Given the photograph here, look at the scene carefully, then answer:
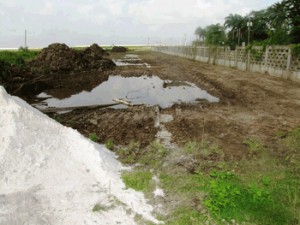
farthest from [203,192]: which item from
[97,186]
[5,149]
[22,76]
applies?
[22,76]

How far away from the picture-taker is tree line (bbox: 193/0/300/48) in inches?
824

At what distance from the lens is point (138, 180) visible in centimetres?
430

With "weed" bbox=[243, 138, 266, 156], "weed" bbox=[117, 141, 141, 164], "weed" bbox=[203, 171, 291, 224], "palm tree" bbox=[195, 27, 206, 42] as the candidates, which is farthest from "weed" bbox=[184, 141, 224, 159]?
"palm tree" bbox=[195, 27, 206, 42]

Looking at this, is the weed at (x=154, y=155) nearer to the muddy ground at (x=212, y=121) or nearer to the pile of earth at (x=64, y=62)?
the muddy ground at (x=212, y=121)

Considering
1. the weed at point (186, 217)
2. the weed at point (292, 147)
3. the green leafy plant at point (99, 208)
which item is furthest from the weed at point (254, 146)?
the green leafy plant at point (99, 208)

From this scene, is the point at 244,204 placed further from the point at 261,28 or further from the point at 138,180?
the point at 261,28

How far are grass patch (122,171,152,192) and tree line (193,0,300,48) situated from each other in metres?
16.5

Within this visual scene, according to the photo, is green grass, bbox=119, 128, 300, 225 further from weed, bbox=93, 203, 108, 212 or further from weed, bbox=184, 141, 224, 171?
weed, bbox=93, 203, 108, 212

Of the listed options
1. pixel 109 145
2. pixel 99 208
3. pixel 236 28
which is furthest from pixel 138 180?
pixel 236 28

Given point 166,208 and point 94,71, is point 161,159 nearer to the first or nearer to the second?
point 166,208

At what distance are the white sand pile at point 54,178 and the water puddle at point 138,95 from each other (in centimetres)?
472

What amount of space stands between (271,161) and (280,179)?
0.74 metres

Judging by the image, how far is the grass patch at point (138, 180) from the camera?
4131 mm

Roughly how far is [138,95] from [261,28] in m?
35.1
